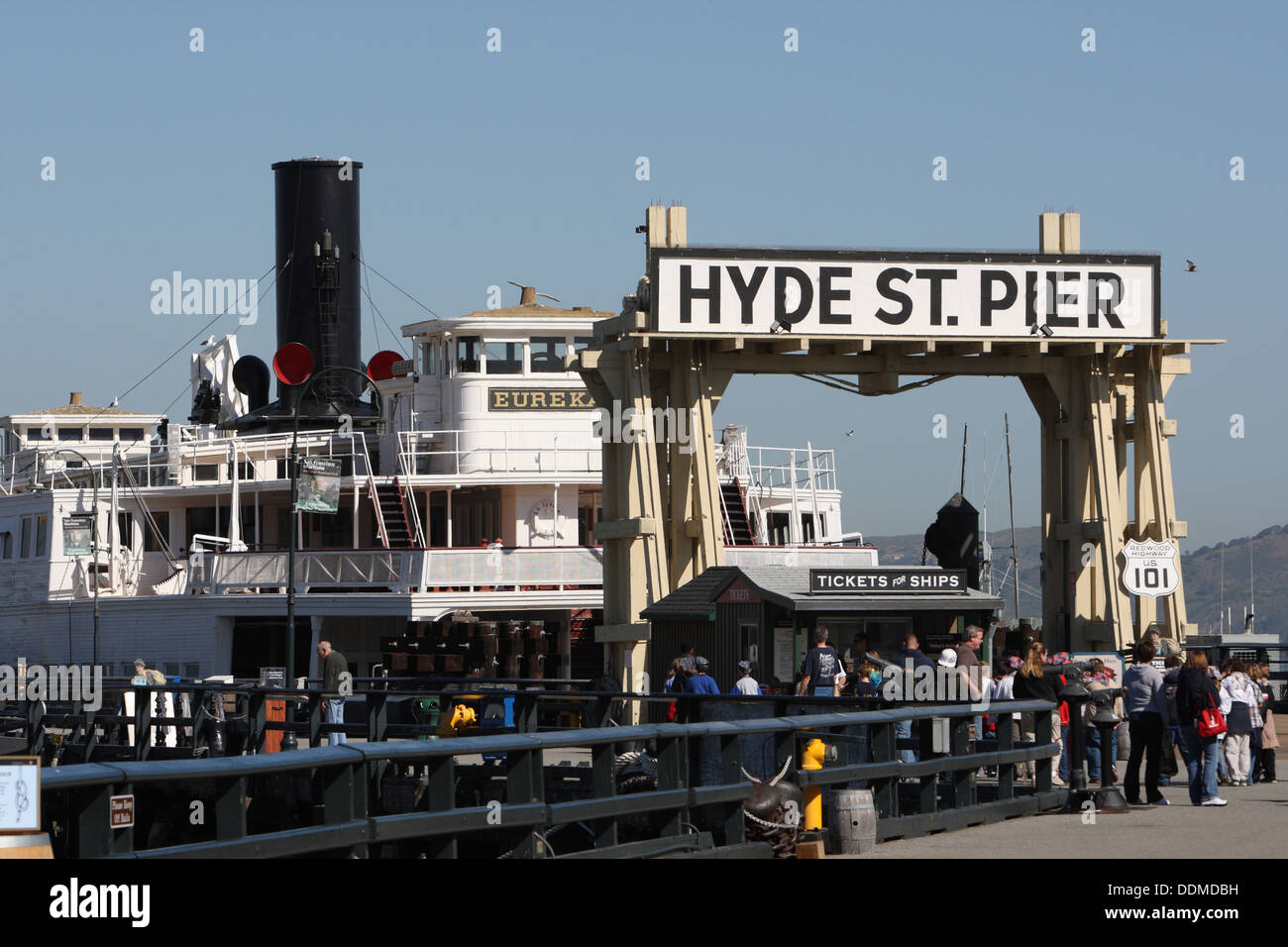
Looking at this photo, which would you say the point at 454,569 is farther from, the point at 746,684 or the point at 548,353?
the point at 746,684

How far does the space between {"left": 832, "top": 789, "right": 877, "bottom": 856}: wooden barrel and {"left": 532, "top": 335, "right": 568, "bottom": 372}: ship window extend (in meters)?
28.2

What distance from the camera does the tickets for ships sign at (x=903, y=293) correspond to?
2314 cm

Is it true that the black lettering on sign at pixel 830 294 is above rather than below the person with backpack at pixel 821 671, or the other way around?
above

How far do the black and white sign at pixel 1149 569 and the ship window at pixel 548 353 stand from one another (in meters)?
18.9

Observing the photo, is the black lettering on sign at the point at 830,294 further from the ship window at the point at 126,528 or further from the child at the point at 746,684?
the ship window at the point at 126,528

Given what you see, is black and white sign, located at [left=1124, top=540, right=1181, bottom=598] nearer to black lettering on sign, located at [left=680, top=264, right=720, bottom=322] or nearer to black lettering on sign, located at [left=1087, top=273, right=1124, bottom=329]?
black lettering on sign, located at [left=1087, top=273, right=1124, bottom=329]

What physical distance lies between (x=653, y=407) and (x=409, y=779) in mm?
7027

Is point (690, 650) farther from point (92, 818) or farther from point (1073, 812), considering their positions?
point (92, 818)

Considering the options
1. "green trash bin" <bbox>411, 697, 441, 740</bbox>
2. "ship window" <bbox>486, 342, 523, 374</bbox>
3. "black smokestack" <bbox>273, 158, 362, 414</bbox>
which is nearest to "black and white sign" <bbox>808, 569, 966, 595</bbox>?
"green trash bin" <bbox>411, 697, 441, 740</bbox>

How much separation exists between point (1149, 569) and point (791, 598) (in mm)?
5303

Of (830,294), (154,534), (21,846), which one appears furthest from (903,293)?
(154,534)

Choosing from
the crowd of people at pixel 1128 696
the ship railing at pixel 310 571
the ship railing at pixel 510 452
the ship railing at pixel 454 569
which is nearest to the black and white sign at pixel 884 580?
the crowd of people at pixel 1128 696
